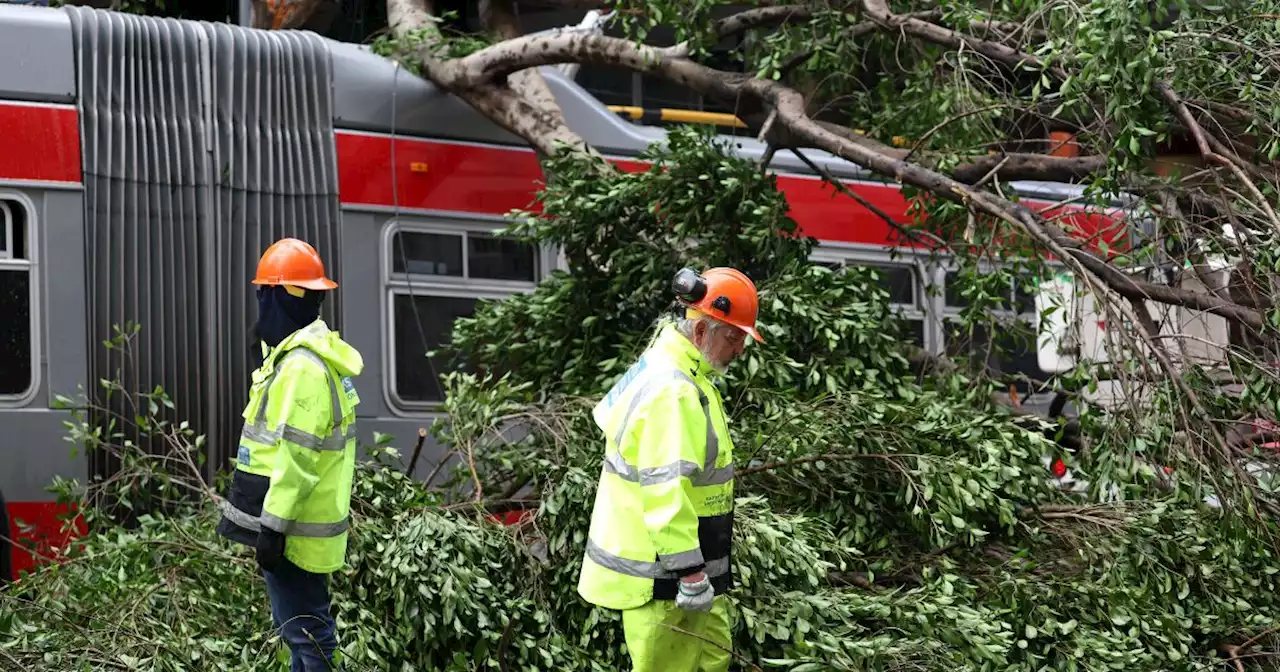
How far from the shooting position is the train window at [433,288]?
9617mm

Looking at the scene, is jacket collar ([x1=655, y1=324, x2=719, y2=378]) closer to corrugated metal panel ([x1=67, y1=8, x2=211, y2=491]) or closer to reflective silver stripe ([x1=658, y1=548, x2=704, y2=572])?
reflective silver stripe ([x1=658, y1=548, x2=704, y2=572])

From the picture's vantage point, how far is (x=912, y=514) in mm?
7359

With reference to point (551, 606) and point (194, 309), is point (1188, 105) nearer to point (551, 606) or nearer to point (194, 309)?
point (551, 606)

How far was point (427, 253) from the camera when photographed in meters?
9.76

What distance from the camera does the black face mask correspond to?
6.47 m

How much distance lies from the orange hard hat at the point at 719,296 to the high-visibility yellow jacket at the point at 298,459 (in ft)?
4.81

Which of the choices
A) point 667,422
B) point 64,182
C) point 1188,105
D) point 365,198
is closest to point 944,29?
point 1188,105

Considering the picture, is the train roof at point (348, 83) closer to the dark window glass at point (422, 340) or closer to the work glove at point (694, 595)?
the dark window glass at point (422, 340)

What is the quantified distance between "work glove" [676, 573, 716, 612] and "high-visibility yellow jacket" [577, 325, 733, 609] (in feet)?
0.16

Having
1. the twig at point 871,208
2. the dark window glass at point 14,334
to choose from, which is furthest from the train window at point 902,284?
the dark window glass at point 14,334

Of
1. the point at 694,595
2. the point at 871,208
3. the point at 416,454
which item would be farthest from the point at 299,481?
the point at 871,208

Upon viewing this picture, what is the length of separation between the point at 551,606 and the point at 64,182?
12.0ft

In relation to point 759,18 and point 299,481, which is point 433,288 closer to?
point 759,18

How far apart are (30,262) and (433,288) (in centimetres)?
233
